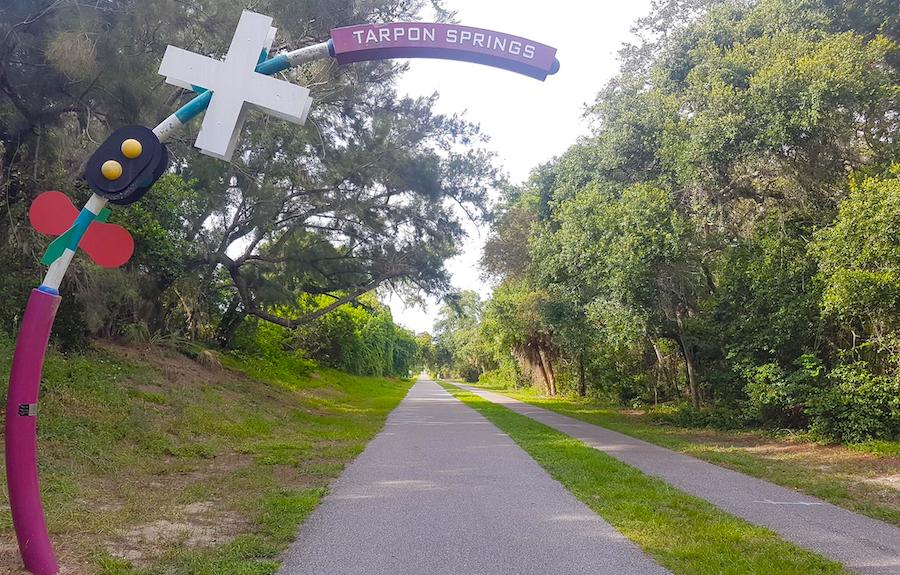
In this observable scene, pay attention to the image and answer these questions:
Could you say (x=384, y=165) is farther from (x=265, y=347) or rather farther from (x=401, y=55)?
(x=265, y=347)

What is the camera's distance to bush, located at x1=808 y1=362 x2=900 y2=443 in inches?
444

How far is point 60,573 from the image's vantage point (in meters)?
3.96

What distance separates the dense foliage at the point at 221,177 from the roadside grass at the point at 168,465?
2101 mm

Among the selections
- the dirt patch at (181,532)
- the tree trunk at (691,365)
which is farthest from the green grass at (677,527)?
the tree trunk at (691,365)

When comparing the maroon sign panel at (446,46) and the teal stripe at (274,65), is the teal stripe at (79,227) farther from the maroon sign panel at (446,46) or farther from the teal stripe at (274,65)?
the maroon sign panel at (446,46)

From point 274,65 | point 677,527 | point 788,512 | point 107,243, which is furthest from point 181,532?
point 788,512

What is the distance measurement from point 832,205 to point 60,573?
15.4 metres

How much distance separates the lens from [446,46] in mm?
4188

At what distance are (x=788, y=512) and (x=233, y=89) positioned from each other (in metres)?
7.00

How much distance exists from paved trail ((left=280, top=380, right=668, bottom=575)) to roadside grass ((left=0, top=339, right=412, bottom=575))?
0.39 meters

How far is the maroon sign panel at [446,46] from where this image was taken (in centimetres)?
407

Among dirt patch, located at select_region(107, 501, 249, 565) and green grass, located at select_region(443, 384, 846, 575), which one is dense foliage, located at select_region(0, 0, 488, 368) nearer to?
dirt patch, located at select_region(107, 501, 249, 565)

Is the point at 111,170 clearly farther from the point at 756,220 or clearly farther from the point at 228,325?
the point at 228,325

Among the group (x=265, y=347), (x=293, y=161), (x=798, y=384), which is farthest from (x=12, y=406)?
(x=265, y=347)
